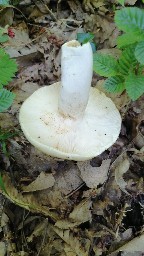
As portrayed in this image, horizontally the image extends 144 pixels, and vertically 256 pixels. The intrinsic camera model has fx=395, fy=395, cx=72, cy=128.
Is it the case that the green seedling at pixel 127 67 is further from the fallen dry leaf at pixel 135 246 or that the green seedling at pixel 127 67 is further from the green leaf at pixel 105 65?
the fallen dry leaf at pixel 135 246

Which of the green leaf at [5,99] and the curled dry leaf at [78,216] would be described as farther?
the curled dry leaf at [78,216]

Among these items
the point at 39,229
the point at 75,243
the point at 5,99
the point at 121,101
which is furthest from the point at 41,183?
the point at 121,101

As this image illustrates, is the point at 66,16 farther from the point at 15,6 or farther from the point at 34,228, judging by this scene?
the point at 34,228

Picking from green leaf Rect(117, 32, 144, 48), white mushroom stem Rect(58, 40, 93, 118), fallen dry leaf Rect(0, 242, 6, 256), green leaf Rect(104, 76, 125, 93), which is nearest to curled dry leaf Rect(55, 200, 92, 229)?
fallen dry leaf Rect(0, 242, 6, 256)

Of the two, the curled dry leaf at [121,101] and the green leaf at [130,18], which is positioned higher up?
the green leaf at [130,18]

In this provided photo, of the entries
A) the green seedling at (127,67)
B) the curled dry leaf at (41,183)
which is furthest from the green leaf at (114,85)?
the curled dry leaf at (41,183)

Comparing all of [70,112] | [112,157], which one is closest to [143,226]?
[112,157]

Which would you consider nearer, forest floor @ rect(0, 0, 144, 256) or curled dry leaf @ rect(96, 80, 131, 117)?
forest floor @ rect(0, 0, 144, 256)

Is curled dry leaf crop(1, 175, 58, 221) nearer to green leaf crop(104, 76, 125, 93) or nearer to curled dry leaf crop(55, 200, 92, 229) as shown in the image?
curled dry leaf crop(55, 200, 92, 229)
